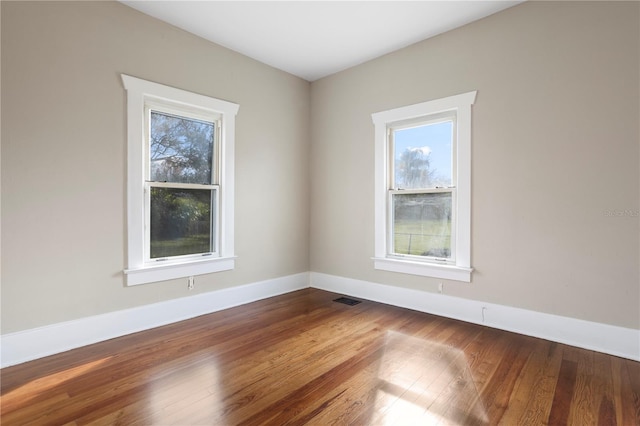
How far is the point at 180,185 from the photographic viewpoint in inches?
134

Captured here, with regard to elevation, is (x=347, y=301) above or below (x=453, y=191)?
below

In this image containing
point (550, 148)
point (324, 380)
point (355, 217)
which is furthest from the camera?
point (355, 217)

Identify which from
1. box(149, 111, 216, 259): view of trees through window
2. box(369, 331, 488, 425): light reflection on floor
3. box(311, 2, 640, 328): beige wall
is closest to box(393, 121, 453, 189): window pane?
box(311, 2, 640, 328): beige wall

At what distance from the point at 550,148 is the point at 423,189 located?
1237mm

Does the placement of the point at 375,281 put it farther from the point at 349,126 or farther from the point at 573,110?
the point at 573,110

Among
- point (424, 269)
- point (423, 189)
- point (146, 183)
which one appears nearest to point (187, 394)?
point (146, 183)

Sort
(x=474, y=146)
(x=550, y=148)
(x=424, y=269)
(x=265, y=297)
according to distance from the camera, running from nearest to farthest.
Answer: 1. (x=550, y=148)
2. (x=474, y=146)
3. (x=424, y=269)
4. (x=265, y=297)

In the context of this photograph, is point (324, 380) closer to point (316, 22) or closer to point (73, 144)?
point (73, 144)

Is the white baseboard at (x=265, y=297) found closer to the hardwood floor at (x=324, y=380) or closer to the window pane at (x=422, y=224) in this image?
the hardwood floor at (x=324, y=380)

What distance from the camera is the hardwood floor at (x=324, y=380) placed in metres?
1.81

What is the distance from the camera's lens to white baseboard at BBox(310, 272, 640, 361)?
8.34 ft

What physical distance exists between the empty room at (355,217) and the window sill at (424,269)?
0.08ft

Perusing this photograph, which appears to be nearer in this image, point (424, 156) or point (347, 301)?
point (424, 156)

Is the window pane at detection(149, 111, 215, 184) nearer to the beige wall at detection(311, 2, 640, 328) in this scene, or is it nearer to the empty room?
the empty room
